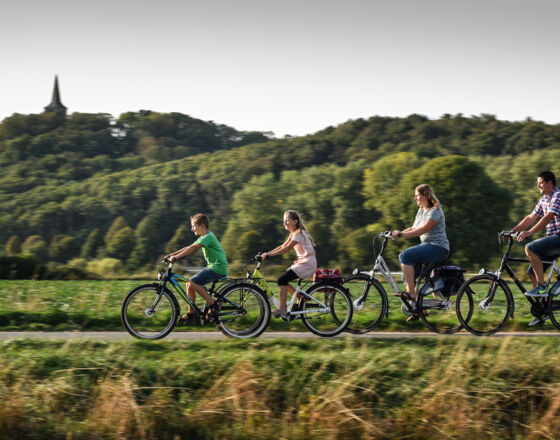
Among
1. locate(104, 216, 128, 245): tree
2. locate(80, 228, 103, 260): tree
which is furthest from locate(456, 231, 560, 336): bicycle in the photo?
locate(104, 216, 128, 245): tree

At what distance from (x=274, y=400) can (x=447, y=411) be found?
176 cm

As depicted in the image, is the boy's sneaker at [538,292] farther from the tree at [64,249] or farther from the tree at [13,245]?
the tree at [13,245]

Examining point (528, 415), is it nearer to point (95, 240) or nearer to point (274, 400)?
point (274, 400)

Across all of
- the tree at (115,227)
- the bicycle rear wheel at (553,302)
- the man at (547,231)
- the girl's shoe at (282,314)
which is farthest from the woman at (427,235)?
the tree at (115,227)

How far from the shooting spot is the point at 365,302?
8.17 metres

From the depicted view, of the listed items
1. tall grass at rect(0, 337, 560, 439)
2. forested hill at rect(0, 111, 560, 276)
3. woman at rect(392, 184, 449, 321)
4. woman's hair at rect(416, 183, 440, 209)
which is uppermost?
forested hill at rect(0, 111, 560, 276)

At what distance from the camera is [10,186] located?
309ft

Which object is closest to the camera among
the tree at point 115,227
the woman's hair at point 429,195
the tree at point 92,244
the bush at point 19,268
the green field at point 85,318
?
the woman's hair at point 429,195

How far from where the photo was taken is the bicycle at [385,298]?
8.09m

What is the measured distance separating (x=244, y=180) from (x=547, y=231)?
277 ft

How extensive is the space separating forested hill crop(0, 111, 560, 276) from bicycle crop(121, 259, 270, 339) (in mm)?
44603

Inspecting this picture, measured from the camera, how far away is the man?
25.7ft

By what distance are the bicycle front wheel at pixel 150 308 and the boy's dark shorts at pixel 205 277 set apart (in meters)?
0.35

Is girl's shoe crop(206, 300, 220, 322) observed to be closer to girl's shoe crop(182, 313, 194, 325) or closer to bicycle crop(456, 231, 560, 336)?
girl's shoe crop(182, 313, 194, 325)
